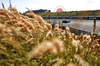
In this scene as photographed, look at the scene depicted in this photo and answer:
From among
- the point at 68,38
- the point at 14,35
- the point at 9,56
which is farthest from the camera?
the point at 68,38

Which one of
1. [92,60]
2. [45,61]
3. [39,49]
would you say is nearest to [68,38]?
[92,60]

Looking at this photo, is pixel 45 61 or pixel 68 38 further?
pixel 68 38

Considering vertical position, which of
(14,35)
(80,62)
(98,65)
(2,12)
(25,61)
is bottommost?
(98,65)

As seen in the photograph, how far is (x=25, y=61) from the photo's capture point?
4.85 feet

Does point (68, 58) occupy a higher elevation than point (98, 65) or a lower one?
higher

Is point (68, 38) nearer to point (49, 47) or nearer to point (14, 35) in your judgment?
point (14, 35)

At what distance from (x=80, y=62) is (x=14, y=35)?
44.1 inches

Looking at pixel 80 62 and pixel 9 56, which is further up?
pixel 9 56

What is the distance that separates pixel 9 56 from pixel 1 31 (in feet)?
1.17

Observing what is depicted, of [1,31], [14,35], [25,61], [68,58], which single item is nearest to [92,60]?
[68,58]

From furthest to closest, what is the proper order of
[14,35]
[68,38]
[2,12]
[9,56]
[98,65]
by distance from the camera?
[68,38] < [2,12] < [98,65] < [14,35] < [9,56]

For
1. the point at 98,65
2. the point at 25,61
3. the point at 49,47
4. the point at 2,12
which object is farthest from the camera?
the point at 2,12

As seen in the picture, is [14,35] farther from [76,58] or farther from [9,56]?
[76,58]

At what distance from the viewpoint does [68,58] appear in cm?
187
